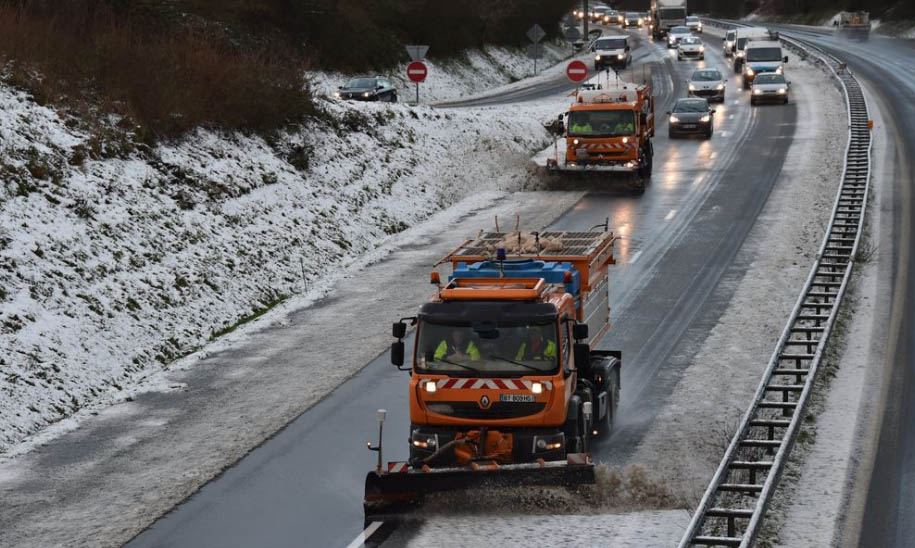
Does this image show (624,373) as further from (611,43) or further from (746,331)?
(611,43)

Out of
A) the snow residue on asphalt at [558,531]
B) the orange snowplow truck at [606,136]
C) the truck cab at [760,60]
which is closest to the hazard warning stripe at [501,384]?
the snow residue on asphalt at [558,531]

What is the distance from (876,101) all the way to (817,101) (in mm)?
2687

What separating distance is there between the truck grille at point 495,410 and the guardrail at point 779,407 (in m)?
2.22

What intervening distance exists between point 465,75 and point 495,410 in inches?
2229

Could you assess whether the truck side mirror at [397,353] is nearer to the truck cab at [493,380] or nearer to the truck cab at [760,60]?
the truck cab at [493,380]

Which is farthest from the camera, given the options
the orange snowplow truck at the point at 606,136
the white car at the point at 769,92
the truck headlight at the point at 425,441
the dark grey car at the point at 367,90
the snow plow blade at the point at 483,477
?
the white car at the point at 769,92

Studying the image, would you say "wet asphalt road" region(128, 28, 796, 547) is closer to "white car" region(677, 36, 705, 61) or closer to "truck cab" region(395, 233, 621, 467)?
"truck cab" region(395, 233, 621, 467)

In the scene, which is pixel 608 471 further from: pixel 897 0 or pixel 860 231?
pixel 897 0

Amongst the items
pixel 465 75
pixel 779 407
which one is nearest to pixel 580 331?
pixel 779 407

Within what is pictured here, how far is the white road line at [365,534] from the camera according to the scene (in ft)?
44.5

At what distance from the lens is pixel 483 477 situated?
1391 cm

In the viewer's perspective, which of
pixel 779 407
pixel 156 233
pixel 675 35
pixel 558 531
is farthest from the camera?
pixel 675 35

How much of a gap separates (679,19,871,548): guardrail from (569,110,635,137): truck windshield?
6972 millimetres

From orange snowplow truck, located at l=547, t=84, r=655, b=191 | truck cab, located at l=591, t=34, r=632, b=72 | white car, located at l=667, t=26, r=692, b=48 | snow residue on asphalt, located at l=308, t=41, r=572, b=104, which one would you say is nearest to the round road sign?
A: orange snowplow truck, located at l=547, t=84, r=655, b=191
